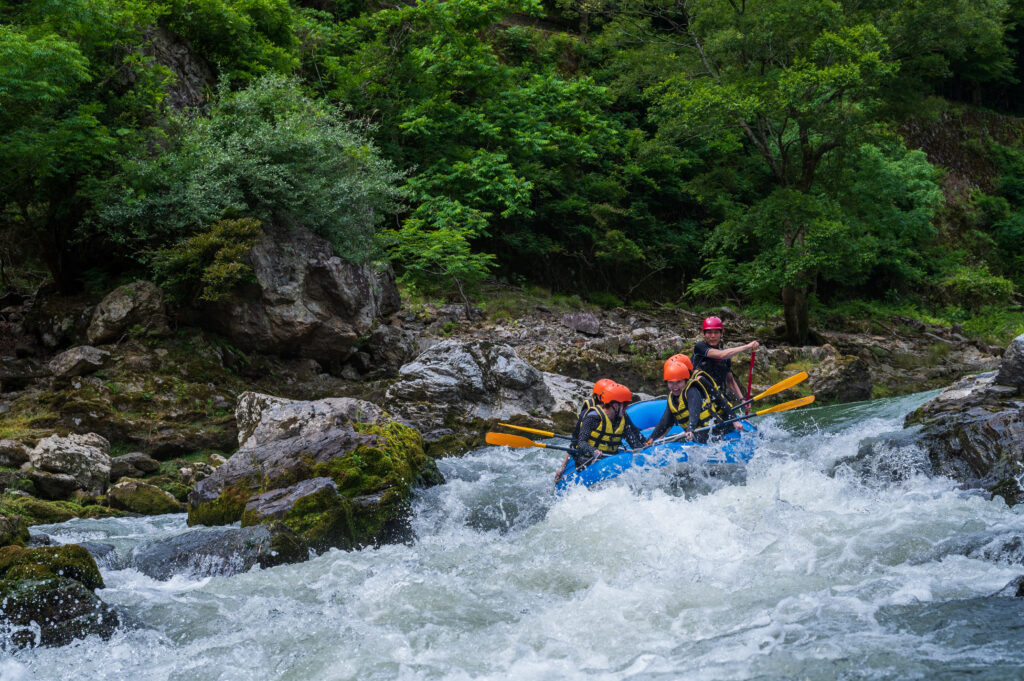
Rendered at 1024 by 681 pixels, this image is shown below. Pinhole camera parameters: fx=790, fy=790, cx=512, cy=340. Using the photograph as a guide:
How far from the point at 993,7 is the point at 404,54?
11038mm

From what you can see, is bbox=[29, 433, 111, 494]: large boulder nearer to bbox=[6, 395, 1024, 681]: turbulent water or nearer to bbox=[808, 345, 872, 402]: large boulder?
bbox=[6, 395, 1024, 681]: turbulent water

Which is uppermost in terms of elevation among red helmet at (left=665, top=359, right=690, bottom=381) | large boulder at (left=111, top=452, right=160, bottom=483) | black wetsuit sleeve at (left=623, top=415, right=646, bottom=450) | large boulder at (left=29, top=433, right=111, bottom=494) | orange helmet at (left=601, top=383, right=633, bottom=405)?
red helmet at (left=665, top=359, right=690, bottom=381)

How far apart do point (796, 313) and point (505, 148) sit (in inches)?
280

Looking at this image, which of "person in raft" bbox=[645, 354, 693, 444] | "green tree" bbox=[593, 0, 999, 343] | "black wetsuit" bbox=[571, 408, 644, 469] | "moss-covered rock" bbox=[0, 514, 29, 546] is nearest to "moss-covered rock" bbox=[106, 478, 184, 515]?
"moss-covered rock" bbox=[0, 514, 29, 546]

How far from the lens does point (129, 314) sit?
1005cm

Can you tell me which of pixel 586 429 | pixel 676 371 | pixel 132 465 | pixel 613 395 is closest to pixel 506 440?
pixel 586 429

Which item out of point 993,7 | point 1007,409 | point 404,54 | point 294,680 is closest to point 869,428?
point 1007,409

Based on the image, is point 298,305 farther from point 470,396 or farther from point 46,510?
point 46,510

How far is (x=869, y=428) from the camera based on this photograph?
893 centimetres

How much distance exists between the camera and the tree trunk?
50.4 ft

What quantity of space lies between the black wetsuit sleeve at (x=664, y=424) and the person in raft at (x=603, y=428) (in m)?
0.39

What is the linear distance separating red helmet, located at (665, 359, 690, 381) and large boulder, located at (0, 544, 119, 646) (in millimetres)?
5288

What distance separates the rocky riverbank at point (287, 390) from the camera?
6.60m

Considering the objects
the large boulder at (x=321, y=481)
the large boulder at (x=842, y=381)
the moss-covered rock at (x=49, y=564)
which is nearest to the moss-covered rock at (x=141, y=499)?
the large boulder at (x=321, y=481)
